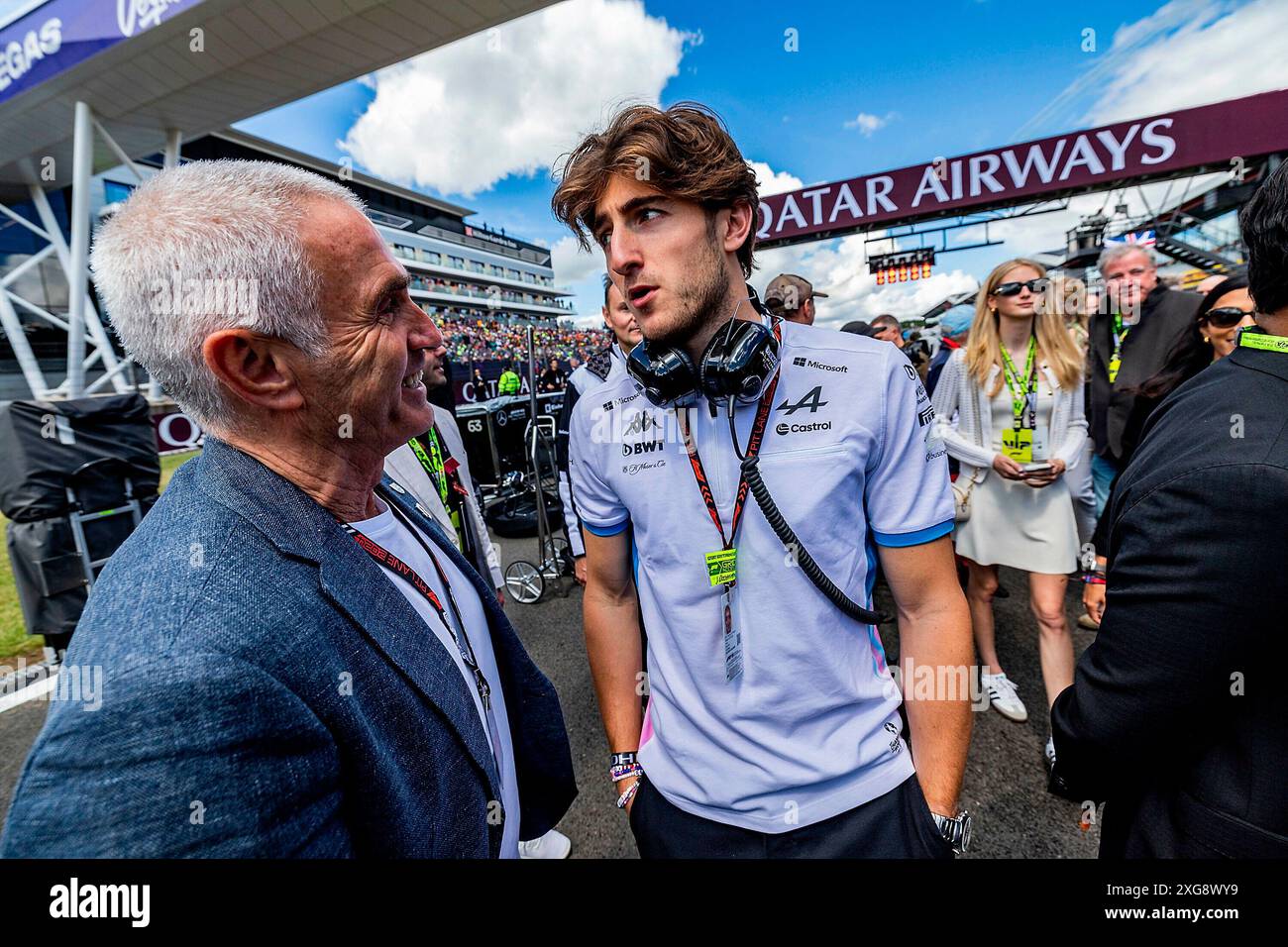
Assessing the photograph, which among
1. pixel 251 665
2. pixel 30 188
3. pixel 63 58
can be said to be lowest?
pixel 251 665

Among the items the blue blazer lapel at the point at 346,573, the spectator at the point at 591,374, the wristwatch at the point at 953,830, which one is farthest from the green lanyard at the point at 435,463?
the wristwatch at the point at 953,830

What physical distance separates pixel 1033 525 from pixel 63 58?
14327 mm

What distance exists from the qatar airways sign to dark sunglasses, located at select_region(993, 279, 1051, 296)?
26.1 ft

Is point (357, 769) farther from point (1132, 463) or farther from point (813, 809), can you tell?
point (1132, 463)

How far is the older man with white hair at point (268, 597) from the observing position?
60 cm

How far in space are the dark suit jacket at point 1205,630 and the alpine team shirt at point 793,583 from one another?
0.37m

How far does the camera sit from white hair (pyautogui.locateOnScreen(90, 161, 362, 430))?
2.90 ft

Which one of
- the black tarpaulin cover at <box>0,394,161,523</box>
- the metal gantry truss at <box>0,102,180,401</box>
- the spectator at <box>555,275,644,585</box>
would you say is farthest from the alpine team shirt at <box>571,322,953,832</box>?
the metal gantry truss at <box>0,102,180,401</box>

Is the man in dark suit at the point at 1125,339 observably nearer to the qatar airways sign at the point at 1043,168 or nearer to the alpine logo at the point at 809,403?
the alpine logo at the point at 809,403

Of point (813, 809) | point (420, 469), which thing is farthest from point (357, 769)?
point (420, 469)

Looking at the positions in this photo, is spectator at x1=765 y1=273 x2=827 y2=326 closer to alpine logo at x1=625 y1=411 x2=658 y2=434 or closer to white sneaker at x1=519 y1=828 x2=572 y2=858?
alpine logo at x1=625 y1=411 x2=658 y2=434

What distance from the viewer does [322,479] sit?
3.40ft

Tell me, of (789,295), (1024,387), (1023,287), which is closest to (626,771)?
(1024,387)

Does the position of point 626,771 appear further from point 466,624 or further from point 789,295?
point 789,295
